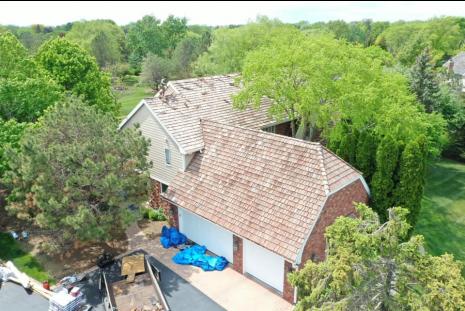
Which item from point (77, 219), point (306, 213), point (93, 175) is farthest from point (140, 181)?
point (306, 213)

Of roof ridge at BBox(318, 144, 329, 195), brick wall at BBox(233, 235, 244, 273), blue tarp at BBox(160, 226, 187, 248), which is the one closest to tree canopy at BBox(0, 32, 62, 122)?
blue tarp at BBox(160, 226, 187, 248)

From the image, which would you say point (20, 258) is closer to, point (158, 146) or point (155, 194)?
point (155, 194)

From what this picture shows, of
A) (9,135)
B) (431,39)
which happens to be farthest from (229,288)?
(431,39)

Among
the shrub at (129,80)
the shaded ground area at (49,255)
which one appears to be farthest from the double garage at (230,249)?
the shrub at (129,80)

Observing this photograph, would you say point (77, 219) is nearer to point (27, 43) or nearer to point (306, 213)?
point (306, 213)

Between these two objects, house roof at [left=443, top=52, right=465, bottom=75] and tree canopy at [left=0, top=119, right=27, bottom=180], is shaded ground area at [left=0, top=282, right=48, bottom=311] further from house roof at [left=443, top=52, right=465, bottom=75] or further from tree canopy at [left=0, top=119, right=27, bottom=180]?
house roof at [left=443, top=52, right=465, bottom=75]

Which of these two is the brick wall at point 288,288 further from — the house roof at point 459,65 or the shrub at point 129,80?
the shrub at point 129,80

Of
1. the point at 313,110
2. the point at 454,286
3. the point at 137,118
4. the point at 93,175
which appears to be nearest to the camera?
the point at 454,286
